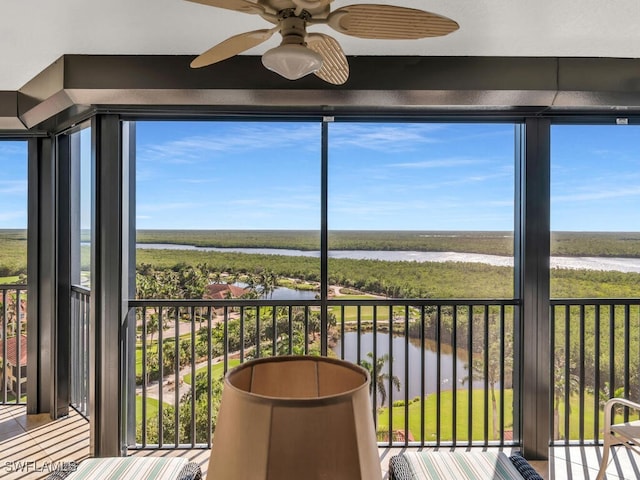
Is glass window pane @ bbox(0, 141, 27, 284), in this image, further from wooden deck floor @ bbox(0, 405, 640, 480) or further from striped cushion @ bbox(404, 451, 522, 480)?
striped cushion @ bbox(404, 451, 522, 480)

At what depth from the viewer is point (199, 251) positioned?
2.90 m

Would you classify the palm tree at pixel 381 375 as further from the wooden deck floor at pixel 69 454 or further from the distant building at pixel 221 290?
the distant building at pixel 221 290

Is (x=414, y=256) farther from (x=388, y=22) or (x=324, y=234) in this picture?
(x=388, y=22)

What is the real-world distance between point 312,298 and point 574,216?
1.91m

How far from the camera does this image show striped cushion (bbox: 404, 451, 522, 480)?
5.84 feet

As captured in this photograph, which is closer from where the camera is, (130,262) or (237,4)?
(237,4)

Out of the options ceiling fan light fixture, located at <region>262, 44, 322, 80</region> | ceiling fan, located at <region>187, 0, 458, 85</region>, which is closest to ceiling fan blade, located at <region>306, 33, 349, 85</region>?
ceiling fan, located at <region>187, 0, 458, 85</region>

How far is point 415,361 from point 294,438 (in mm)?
2587

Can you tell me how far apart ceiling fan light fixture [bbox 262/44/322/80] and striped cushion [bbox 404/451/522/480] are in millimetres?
1722

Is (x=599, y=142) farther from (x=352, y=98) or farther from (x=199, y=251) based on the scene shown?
(x=199, y=251)

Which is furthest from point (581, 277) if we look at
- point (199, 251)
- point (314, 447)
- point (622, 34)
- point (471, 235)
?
point (314, 447)

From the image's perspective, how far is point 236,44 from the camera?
154 cm

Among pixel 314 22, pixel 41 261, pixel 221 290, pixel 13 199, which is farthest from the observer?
pixel 13 199

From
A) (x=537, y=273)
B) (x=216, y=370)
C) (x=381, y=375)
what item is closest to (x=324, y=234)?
(x=381, y=375)
